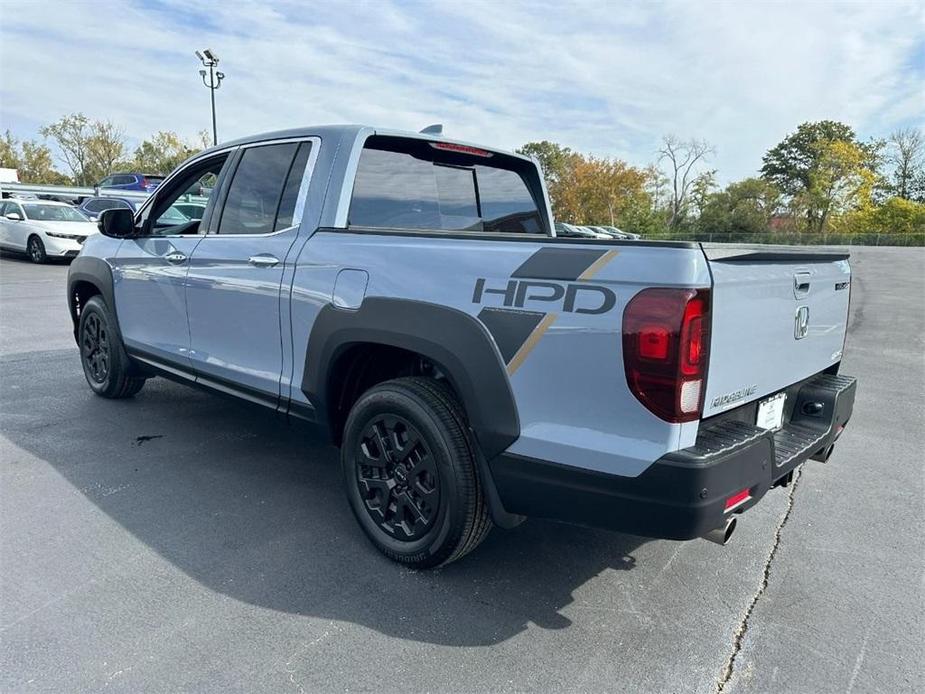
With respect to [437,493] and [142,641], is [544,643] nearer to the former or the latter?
[437,493]

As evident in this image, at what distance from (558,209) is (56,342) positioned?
54.7 meters

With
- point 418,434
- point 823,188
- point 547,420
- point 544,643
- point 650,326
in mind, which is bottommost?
point 544,643

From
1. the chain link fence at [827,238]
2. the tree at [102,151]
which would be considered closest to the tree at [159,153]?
the tree at [102,151]

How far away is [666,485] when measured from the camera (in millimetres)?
2113

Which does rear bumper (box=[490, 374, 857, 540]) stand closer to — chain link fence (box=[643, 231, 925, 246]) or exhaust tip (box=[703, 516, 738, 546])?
exhaust tip (box=[703, 516, 738, 546])

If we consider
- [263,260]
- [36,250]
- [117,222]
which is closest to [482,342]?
[263,260]

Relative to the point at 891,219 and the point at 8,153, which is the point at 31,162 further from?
the point at 891,219

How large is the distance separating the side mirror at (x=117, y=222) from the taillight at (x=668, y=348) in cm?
375

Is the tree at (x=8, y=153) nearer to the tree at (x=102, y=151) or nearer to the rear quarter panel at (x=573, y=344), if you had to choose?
the tree at (x=102, y=151)

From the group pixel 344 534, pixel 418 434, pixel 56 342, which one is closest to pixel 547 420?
pixel 418 434

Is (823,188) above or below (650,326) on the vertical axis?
above

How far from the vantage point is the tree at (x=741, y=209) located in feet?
190

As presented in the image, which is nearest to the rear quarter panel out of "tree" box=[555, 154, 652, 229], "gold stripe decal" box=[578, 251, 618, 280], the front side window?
"gold stripe decal" box=[578, 251, 618, 280]

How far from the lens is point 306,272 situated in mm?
3115
